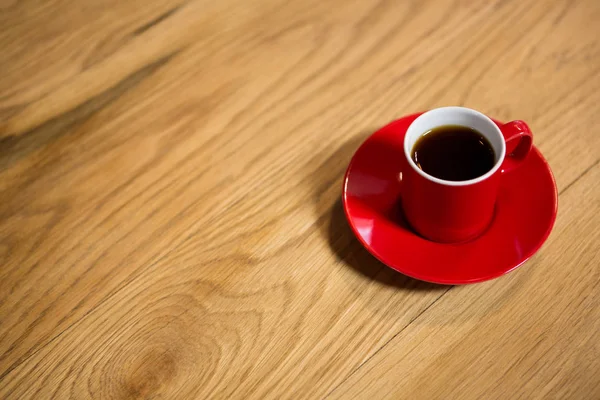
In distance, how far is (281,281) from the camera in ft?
2.24

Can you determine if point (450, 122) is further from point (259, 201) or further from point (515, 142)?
point (259, 201)

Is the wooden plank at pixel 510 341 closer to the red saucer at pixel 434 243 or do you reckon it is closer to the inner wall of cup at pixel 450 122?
the red saucer at pixel 434 243

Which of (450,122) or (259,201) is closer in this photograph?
(450,122)

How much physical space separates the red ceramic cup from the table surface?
7cm

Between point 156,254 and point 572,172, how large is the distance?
52 cm

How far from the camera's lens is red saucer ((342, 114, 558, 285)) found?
620mm

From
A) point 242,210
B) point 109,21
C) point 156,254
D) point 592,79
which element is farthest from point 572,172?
point 109,21

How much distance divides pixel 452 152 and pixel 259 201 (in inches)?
10.0

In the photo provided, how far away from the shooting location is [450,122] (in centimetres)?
64

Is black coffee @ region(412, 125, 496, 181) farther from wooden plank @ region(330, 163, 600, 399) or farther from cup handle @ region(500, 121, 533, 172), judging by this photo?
wooden plank @ region(330, 163, 600, 399)

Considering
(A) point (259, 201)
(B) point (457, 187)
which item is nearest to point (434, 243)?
(B) point (457, 187)

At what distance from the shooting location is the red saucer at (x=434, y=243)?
62 cm

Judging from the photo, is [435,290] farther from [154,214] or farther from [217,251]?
[154,214]

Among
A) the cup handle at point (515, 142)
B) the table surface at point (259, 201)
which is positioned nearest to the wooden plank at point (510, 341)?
the table surface at point (259, 201)
